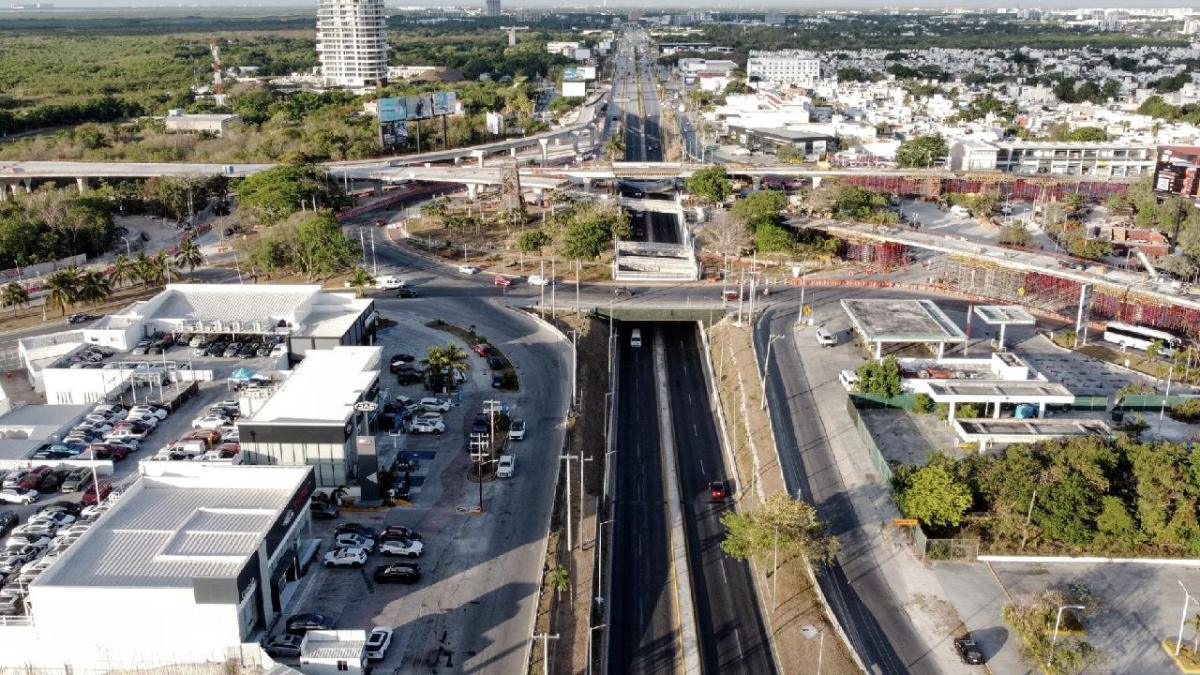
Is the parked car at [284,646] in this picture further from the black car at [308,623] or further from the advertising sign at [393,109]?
the advertising sign at [393,109]

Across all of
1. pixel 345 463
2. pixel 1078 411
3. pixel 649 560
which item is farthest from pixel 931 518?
pixel 345 463

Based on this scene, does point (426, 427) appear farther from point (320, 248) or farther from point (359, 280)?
point (320, 248)

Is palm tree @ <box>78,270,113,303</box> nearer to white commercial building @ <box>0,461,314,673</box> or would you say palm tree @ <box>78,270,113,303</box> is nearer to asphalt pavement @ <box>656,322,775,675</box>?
white commercial building @ <box>0,461,314,673</box>

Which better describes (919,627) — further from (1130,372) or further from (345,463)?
(1130,372)

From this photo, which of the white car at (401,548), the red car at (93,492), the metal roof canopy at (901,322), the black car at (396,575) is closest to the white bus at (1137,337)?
the metal roof canopy at (901,322)

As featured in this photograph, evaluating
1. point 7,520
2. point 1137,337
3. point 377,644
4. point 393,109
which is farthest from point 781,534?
point 393,109

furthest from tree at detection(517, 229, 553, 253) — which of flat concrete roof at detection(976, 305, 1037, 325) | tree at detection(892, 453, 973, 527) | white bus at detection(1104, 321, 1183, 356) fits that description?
tree at detection(892, 453, 973, 527)
